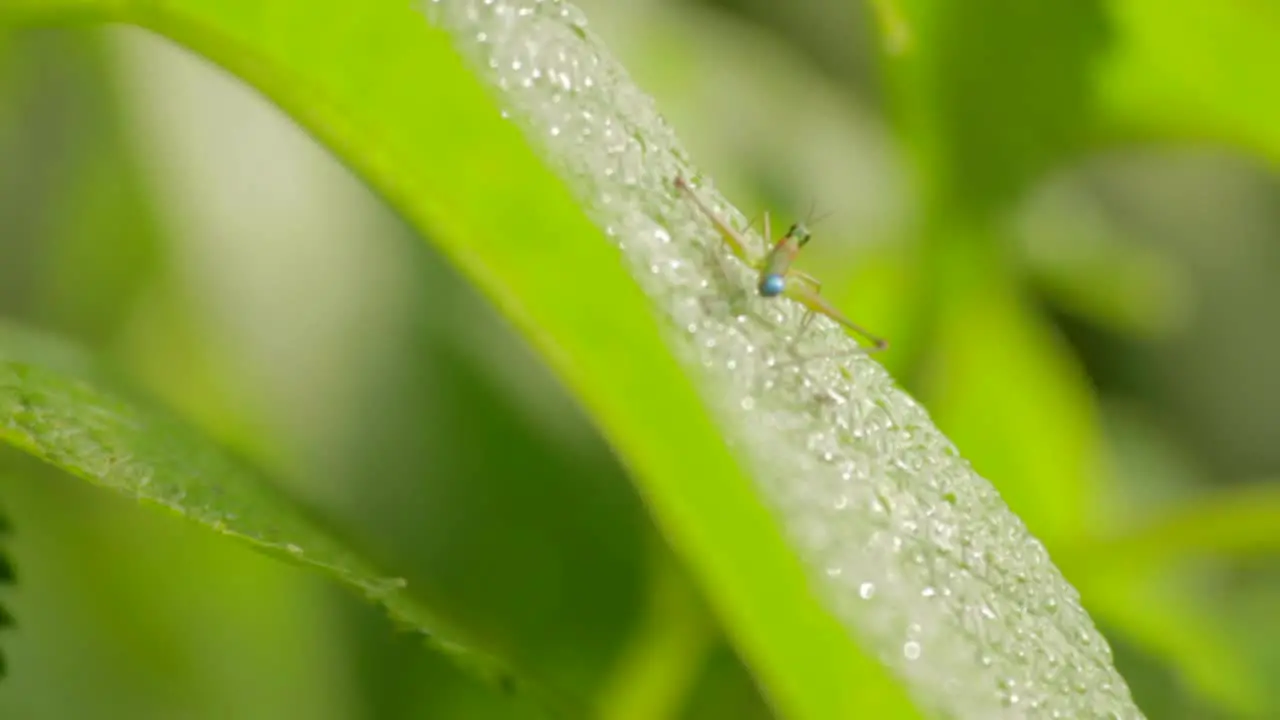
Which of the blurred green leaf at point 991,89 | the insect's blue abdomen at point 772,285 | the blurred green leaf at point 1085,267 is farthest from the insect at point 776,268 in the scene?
the blurred green leaf at point 1085,267

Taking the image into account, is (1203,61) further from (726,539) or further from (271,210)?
(271,210)

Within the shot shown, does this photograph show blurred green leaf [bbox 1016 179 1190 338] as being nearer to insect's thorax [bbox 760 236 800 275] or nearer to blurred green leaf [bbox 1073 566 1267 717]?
blurred green leaf [bbox 1073 566 1267 717]

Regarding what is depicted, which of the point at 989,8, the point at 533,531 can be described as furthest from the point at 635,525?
the point at 989,8

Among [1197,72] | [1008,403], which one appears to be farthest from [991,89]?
[1008,403]

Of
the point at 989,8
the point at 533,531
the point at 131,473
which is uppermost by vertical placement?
the point at 989,8

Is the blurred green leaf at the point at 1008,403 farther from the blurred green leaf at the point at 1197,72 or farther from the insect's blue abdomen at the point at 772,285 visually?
the insect's blue abdomen at the point at 772,285

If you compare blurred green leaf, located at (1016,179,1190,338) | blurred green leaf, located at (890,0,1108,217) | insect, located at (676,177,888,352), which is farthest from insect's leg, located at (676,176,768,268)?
blurred green leaf, located at (1016,179,1190,338)

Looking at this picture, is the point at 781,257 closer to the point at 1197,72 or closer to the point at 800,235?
the point at 800,235
